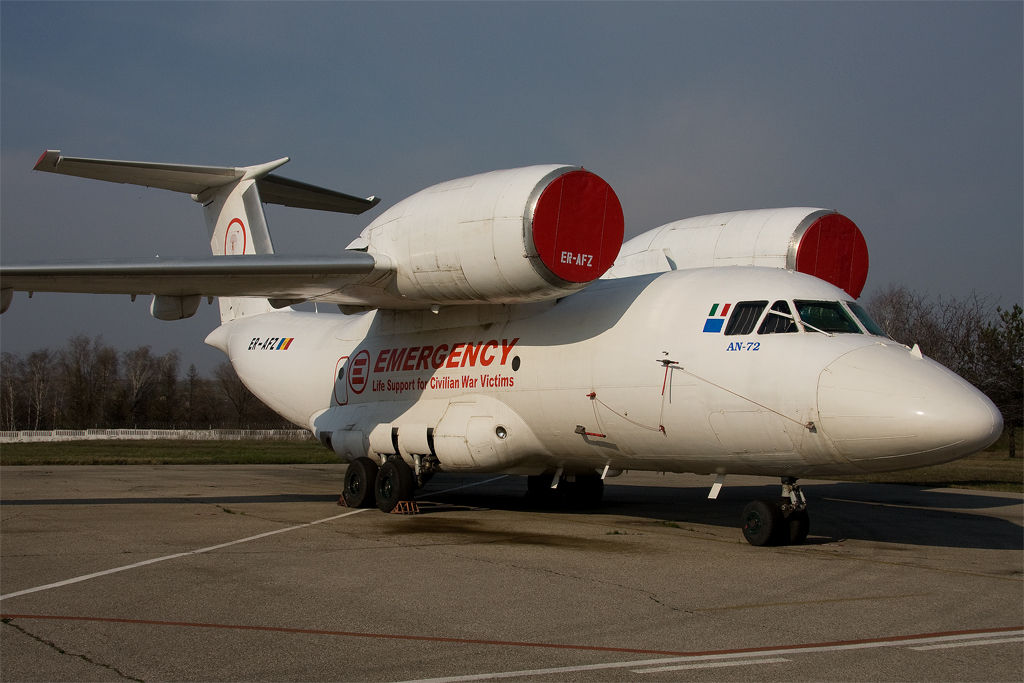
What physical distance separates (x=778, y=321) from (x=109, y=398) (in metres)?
75.8

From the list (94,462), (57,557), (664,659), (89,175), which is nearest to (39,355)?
(94,462)

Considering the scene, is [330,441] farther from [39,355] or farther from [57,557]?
[39,355]

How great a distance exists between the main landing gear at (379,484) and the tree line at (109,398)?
191 feet

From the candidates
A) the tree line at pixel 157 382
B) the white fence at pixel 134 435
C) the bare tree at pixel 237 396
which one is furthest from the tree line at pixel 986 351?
the bare tree at pixel 237 396

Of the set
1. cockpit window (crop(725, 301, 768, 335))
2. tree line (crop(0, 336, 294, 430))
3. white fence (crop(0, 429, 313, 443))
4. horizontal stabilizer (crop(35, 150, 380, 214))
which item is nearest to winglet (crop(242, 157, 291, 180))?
horizontal stabilizer (crop(35, 150, 380, 214))

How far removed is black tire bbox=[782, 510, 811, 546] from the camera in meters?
10.2

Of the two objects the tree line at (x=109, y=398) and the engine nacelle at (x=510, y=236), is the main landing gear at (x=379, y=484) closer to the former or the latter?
the engine nacelle at (x=510, y=236)

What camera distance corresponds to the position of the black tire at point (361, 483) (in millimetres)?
14008

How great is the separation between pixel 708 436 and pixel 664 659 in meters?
5.09

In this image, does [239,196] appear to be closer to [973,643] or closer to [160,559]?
[160,559]

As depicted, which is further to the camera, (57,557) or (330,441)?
(330,441)

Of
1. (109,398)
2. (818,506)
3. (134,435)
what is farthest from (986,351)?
(109,398)

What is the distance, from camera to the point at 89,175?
1447 cm

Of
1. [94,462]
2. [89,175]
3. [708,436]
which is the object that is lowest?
[94,462]
